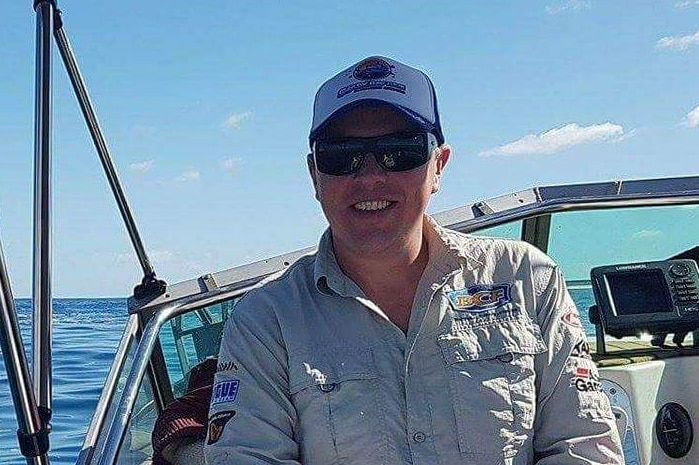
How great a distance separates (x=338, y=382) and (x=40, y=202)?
27.6 inches

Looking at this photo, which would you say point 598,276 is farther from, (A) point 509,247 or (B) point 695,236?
(A) point 509,247

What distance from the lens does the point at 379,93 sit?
1.79 meters

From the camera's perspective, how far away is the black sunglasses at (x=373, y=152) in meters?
1.77

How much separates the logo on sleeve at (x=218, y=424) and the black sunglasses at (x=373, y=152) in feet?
1.67

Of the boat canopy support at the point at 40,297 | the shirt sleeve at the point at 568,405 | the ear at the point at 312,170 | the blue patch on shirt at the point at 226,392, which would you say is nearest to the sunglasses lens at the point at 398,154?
the ear at the point at 312,170

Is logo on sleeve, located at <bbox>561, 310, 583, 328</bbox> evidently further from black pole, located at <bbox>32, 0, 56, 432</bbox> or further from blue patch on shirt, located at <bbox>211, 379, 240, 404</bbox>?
black pole, located at <bbox>32, 0, 56, 432</bbox>

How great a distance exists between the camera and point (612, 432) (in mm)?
1782

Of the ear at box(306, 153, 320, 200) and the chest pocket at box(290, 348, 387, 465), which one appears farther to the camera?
the ear at box(306, 153, 320, 200)

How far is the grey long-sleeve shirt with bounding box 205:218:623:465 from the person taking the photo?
1706mm

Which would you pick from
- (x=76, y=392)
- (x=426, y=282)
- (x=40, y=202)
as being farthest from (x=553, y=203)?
(x=76, y=392)

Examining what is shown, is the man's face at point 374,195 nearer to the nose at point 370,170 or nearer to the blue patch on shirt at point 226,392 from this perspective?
the nose at point 370,170

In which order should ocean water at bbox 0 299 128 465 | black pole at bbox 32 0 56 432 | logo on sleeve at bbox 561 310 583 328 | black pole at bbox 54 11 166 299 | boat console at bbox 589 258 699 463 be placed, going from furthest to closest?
ocean water at bbox 0 299 128 465, boat console at bbox 589 258 699 463, black pole at bbox 54 11 166 299, logo on sleeve at bbox 561 310 583 328, black pole at bbox 32 0 56 432

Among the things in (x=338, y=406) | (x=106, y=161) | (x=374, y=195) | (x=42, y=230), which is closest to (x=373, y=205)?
(x=374, y=195)

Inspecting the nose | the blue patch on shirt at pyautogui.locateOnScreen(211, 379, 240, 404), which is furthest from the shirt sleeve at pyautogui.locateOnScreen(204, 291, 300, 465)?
the nose
